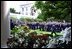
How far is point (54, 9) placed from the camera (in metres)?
6.87

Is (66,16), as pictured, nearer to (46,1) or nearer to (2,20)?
(46,1)

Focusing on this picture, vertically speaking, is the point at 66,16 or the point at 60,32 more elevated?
the point at 66,16

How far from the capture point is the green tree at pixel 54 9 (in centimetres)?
682

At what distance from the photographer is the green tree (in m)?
6.82

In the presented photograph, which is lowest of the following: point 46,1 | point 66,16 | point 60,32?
point 60,32

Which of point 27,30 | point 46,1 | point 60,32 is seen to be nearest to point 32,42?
point 27,30

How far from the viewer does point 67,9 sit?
6828mm

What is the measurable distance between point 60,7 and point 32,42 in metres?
1.41

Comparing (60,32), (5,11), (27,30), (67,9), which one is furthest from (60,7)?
(5,11)

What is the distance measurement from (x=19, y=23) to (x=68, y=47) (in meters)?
1.72

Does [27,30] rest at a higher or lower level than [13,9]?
lower

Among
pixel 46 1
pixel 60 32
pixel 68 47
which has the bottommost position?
pixel 68 47

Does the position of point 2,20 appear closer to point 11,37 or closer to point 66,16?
point 11,37

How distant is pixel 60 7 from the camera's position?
6.83 metres
